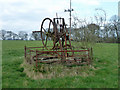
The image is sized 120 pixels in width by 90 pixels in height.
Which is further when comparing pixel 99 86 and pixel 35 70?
pixel 35 70

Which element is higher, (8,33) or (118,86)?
(8,33)

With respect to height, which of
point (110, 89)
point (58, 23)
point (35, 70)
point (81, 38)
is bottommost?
point (110, 89)

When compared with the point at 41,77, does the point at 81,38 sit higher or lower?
higher

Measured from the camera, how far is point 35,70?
6867 millimetres

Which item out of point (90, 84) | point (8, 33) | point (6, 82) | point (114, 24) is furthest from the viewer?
point (8, 33)

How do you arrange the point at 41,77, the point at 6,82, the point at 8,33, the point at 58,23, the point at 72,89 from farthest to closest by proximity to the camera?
the point at 8,33 → the point at 58,23 → the point at 41,77 → the point at 6,82 → the point at 72,89

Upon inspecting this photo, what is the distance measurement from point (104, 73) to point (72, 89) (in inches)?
110

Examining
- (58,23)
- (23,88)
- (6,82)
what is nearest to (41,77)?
(23,88)

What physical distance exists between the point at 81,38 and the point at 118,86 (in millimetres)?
5722

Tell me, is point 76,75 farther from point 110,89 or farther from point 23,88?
point 23,88

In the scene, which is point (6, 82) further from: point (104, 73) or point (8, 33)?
point (8, 33)

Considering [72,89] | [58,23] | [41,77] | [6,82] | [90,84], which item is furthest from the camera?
[58,23]

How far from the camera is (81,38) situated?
1071cm

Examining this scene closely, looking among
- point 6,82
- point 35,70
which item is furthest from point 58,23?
point 6,82
